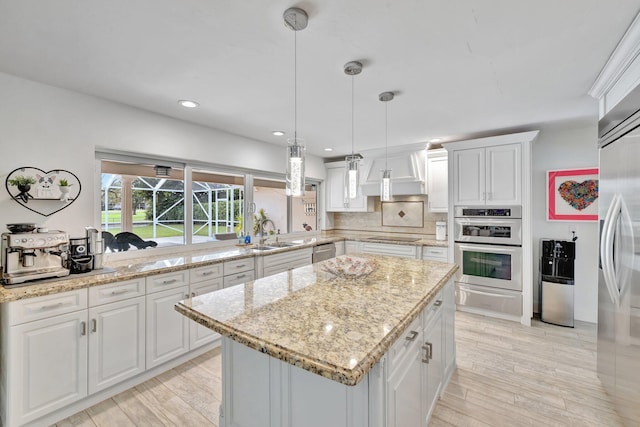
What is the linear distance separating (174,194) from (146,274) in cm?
128

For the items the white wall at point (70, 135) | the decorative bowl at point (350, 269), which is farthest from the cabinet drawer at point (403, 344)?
the white wall at point (70, 135)

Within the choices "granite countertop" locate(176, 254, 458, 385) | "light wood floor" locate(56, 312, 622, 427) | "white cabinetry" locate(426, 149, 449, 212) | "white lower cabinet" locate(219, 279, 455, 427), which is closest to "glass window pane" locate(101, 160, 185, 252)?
"light wood floor" locate(56, 312, 622, 427)

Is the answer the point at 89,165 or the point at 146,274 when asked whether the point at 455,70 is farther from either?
the point at 89,165

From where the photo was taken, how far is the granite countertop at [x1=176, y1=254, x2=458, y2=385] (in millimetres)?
994

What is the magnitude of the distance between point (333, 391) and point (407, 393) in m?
0.46

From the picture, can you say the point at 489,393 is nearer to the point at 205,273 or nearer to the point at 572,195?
the point at 205,273

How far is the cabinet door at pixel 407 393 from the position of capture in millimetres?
1195

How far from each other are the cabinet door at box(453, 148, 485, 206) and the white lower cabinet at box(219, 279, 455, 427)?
2.35 m

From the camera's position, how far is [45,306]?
5.97 ft

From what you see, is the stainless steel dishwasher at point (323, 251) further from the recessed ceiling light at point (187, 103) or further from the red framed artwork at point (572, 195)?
the red framed artwork at point (572, 195)

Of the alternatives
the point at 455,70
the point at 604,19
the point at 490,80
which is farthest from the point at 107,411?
the point at 604,19

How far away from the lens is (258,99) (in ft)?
8.45

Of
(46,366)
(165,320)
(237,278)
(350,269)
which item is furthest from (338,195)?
(46,366)

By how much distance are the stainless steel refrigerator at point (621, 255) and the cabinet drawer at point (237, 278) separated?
9.87 feet
